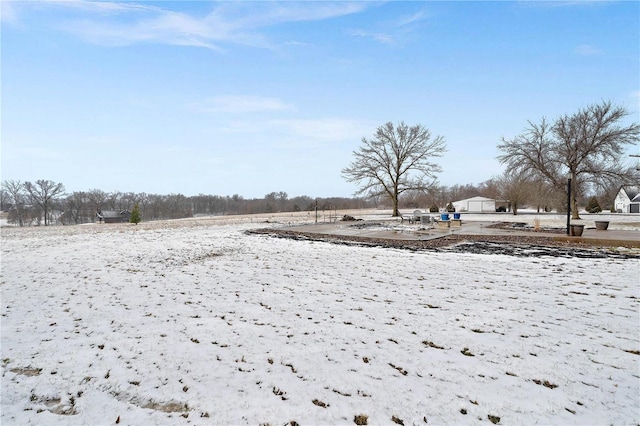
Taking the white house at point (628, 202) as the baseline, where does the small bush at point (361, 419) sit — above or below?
below

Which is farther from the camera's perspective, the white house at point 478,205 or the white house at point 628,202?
the white house at point 478,205

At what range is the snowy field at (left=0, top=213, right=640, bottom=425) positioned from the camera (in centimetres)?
274

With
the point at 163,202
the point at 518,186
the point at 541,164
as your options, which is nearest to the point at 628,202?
the point at 518,186

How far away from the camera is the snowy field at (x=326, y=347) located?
2742mm

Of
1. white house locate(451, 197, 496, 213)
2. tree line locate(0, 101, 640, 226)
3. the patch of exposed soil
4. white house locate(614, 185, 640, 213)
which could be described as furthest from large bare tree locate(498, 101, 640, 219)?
white house locate(614, 185, 640, 213)

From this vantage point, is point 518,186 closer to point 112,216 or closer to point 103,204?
point 112,216

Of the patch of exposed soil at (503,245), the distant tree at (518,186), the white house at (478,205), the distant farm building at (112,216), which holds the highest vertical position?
the distant tree at (518,186)

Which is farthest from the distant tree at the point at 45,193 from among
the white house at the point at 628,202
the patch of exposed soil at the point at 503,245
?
the white house at the point at 628,202

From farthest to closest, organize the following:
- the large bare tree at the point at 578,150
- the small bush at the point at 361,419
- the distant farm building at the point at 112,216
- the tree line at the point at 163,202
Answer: the distant farm building at the point at 112,216, the tree line at the point at 163,202, the large bare tree at the point at 578,150, the small bush at the point at 361,419

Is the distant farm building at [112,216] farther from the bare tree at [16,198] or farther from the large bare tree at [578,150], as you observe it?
the large bare tree at [578,150]

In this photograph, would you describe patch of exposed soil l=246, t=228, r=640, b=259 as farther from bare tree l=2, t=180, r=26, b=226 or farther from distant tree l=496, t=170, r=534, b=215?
bare tree l=2, t=180, r=26, b=226

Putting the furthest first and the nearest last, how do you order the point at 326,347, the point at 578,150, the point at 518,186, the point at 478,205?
the point at 478,205 < the point at 518,186 < the point at 578,150 < the point at 326,347

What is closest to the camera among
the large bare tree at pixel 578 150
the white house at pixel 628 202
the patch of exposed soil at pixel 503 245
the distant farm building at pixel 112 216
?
the patch of exposed soil at pixel 503 245

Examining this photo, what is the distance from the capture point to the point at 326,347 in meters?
3.84
